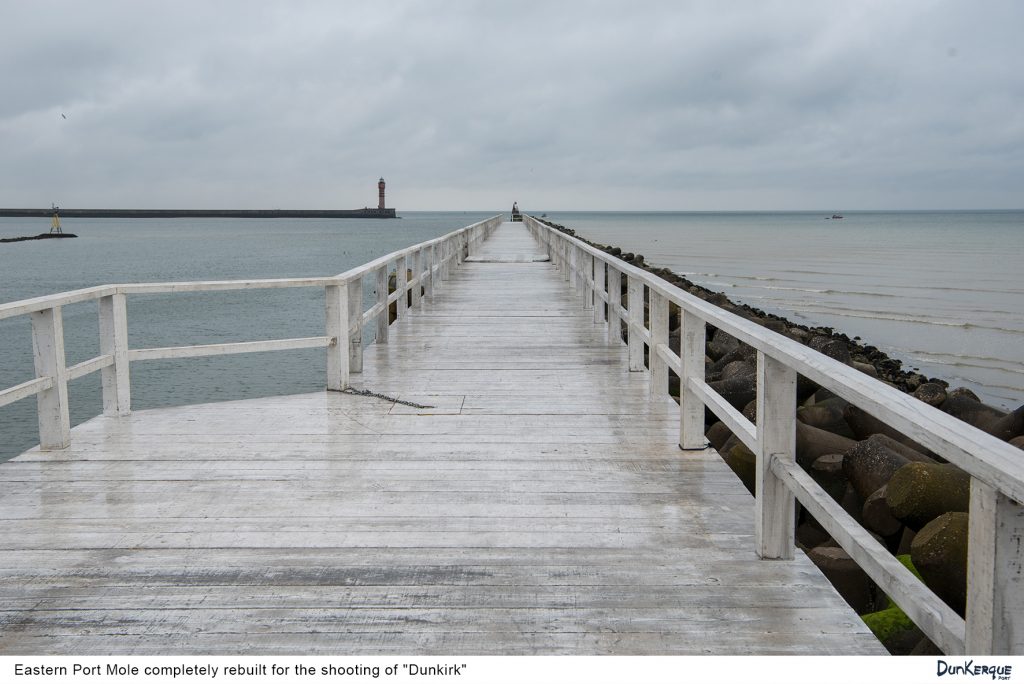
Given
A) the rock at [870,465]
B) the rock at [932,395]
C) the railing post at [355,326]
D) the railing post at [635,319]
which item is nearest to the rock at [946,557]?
the rock at [870,465]

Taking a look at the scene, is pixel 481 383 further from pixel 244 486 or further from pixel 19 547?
pixel 19 547

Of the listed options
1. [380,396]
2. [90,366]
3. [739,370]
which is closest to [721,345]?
[739,370]

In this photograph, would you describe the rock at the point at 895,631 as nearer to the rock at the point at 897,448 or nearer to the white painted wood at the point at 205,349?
the rock at the point at 897,448

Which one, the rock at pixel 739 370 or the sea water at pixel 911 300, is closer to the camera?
the rock at pixel 739 370

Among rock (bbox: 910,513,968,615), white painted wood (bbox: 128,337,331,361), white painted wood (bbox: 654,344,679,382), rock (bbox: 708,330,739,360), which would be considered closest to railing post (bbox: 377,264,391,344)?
white painted wood (bbox: 128,337,331,361)

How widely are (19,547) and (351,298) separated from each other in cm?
425

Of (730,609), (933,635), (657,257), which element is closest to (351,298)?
(730,609)

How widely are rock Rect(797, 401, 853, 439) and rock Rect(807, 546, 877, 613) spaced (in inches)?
121

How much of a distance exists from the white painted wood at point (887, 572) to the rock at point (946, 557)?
2.73 ft

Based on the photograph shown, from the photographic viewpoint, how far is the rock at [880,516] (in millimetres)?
5414

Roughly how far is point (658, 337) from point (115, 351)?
3.74 m

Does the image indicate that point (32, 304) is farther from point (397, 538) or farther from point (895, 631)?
point (895, 631)

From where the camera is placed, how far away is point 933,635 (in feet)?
8.24
